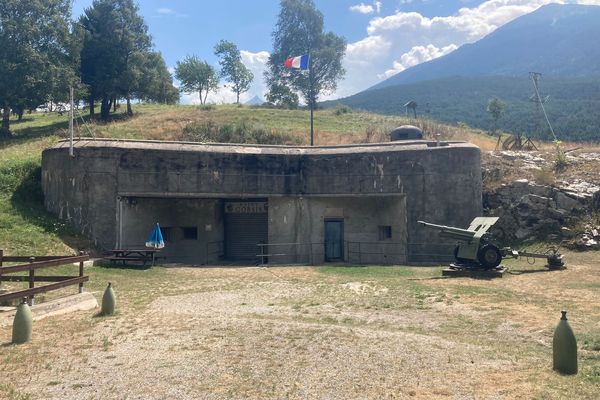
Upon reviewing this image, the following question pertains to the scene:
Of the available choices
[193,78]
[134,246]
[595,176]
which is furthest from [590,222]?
[193,78]

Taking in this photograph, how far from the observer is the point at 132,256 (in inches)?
788

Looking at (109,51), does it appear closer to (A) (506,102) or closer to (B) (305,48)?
(B) (305,48)

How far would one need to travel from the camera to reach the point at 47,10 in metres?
37.5

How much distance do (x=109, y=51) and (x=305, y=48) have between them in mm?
30363

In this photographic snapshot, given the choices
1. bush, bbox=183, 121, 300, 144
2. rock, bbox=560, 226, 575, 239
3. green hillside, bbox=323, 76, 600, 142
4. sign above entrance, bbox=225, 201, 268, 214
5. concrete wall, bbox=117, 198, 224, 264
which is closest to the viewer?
rock, bbox=560, 226, 575, 239

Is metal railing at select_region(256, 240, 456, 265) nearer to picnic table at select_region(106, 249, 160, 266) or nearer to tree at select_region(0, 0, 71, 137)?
picnic table at select_region(106, 249, 160, 266)

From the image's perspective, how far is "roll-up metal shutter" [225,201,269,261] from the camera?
2572 centimetres

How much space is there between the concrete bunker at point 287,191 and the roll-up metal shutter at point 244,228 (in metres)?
0.73

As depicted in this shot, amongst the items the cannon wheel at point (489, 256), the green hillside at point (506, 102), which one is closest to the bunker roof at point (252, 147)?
the cannon wheel at point (489, 256)

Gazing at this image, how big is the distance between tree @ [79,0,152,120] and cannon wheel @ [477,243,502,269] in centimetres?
3390

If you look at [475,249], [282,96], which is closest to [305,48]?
[282,96]

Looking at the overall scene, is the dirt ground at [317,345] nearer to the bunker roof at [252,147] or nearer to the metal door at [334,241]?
the metal door at [334,241]

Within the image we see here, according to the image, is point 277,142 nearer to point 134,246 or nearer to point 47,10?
point 134,246

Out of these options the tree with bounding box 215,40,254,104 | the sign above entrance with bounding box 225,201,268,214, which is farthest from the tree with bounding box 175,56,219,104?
the sign above entrance with bounding box 225,201,268,214
